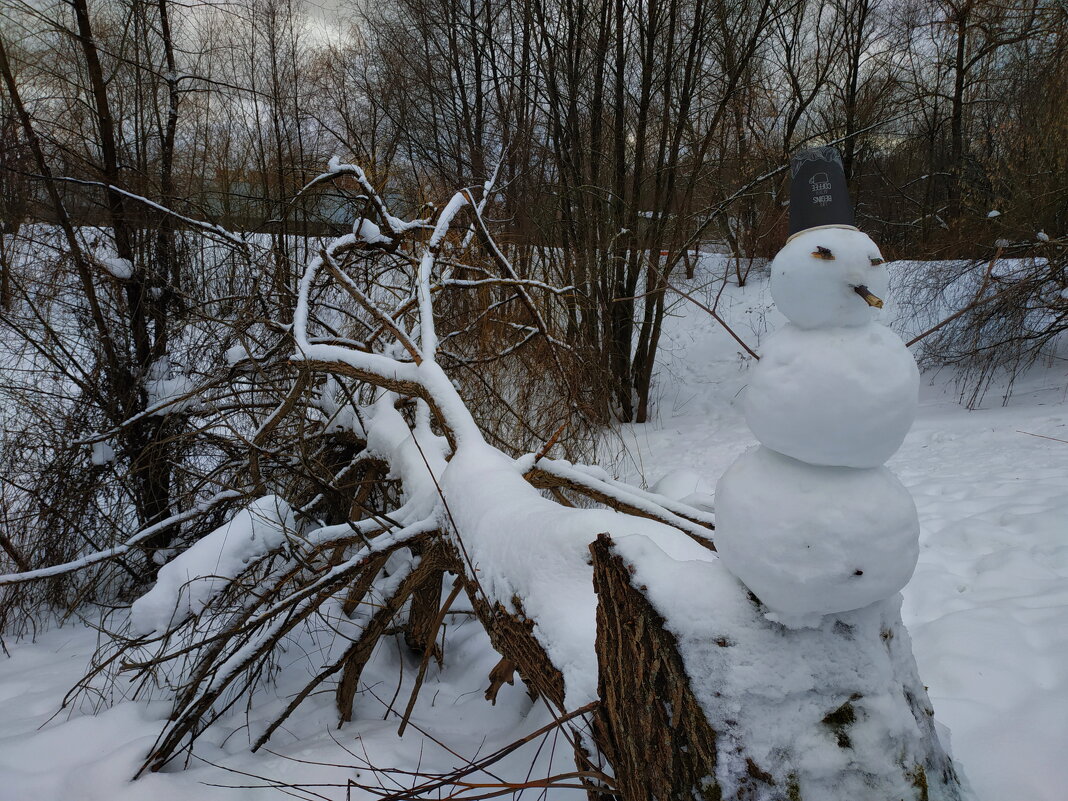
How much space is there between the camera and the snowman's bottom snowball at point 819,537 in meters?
0.93

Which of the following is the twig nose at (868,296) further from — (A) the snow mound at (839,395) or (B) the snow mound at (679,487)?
(B) the snow mound at (679,487)

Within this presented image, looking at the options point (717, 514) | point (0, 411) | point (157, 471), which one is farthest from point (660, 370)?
point (717, 514)

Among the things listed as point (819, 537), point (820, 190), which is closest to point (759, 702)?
point (819, 537)

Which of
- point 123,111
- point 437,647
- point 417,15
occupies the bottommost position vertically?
point 437,647

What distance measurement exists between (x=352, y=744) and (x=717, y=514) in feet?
5.91

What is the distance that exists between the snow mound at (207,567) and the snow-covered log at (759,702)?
1488 millimetres

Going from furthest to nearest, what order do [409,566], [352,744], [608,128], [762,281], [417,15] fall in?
[762,281]
[417,15]
[608,128]
[409,566]
[352,744]

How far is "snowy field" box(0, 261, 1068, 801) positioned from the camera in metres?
1.76

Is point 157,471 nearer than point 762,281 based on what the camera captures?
Yes

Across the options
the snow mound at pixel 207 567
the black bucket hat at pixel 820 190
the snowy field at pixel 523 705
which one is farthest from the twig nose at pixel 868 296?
the snow mound at pixel 207 567

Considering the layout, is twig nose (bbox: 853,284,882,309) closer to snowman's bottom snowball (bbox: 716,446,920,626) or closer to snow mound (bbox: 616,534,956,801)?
snowman's bottom snowball (bbox: 716,446,920,626)

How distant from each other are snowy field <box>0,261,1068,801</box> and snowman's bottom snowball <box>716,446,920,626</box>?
68cm

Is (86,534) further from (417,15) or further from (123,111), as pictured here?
(417,15)

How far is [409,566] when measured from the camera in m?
2.36
